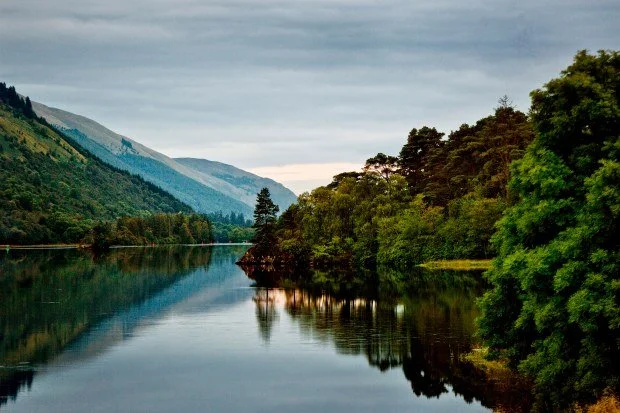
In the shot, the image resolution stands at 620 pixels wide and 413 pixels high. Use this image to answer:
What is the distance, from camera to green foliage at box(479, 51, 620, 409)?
3114 cm

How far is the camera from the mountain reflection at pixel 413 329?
40781 millimetres

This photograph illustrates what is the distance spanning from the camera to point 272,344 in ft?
185

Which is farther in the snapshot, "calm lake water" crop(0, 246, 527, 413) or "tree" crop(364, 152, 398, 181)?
"tree" crop(364, 152, 398, 181)

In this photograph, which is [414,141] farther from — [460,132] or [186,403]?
[186,403]

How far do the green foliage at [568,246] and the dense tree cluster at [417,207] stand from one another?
262 ft

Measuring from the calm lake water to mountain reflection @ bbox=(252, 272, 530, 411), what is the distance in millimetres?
122

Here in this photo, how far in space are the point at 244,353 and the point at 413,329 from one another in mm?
14203

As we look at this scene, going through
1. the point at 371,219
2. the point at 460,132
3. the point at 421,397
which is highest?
the point at 460,132

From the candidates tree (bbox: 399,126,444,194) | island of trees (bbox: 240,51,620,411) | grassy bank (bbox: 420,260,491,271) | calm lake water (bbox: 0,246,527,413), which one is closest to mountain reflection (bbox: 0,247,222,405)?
calm lake water (bbox: 0,246,527,413)

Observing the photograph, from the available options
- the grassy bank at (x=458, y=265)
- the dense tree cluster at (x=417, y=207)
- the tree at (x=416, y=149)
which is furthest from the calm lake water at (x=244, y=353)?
the tree at (x=416, y=149)

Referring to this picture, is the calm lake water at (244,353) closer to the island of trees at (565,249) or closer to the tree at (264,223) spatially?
the island of trees at (565,249)

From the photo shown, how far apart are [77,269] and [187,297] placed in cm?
5401

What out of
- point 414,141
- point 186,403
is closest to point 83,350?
point 186,403

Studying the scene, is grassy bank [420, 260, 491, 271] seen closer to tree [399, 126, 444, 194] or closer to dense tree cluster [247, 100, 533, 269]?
dense tree cluster [247, 100, 533, 269]
